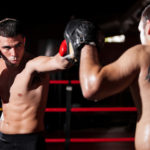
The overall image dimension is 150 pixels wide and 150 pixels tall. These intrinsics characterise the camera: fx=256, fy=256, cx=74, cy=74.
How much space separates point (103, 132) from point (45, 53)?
2019 mm

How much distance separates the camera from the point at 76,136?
416 cm

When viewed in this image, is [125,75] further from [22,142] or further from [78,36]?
[22,142]

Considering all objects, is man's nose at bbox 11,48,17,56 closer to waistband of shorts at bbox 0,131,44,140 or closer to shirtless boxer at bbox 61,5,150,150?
waistband of shorts at bbox 0,131,44,140

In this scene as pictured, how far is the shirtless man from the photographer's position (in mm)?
1588

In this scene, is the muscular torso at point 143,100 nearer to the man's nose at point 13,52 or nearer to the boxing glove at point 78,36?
the boxing glove at point 78,36

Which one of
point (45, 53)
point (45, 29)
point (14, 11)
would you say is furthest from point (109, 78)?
point (45, 29)

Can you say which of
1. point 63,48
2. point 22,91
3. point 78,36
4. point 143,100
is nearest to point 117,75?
point 143,100

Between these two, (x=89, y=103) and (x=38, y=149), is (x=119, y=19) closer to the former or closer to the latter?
(x=89, y=103)

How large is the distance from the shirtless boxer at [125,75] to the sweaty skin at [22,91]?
0.66 m

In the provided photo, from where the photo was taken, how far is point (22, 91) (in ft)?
5.31

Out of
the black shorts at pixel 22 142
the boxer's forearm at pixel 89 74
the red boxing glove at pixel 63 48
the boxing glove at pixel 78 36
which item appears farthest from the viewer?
the black shorts at pixel 22 142

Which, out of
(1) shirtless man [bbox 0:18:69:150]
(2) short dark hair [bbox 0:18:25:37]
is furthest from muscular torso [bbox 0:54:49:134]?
(2) short dark hair [bbox 0:18:25:37]

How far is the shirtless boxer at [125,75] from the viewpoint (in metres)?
0.83

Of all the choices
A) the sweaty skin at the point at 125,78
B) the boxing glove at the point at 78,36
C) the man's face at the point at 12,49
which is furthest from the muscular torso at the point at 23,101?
the sweaty skin at the point at 125,78
